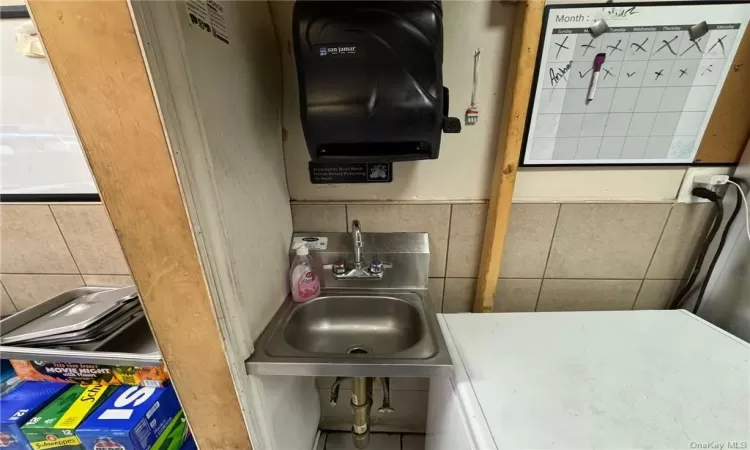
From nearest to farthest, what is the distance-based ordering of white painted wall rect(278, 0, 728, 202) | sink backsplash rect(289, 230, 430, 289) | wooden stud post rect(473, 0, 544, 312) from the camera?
wooden stud post rect(473, 0, 544, 312) < white painted wall rect(278, 0, 728, 202) < sink backsplash rect(289, 230, 430, 289)

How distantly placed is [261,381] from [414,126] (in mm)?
787

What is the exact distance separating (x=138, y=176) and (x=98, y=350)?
30.4 inches

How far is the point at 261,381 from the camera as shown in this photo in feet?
2.59

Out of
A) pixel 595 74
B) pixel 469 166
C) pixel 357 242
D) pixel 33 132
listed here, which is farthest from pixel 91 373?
pixel 595 74

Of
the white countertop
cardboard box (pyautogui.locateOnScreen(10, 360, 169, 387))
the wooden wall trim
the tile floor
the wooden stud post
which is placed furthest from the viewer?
the tile floor

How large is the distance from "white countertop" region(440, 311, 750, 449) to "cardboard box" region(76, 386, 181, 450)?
3.17 ft

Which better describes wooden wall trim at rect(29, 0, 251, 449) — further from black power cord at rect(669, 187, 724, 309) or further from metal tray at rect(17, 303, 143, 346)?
black power cord at rect(669, 187, 724, 309)

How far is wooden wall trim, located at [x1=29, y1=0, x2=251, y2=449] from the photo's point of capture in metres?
0.43

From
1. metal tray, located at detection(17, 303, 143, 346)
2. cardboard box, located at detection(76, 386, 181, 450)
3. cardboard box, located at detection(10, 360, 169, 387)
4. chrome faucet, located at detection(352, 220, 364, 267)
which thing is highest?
chrome faucet, located at detection(352, 220, 364, 267)

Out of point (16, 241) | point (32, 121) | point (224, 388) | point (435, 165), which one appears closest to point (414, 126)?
point (435, 165)

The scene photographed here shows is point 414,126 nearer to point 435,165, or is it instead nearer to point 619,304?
point 435,165

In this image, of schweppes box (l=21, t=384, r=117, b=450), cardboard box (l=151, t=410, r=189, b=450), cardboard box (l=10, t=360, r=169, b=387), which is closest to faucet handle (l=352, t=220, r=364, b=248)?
cardboard box (l=10, t=360, r=169, b=387)

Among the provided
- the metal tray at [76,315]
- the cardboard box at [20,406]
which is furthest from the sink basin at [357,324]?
the cardboard box at [20,406]

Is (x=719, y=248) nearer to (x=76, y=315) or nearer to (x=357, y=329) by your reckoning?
(x=357, y=329)
